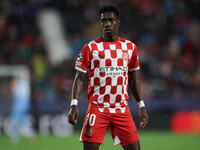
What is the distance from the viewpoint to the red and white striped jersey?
425cm

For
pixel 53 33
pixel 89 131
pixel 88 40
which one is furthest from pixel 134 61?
pixel 53 33

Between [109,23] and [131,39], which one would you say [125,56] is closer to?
[109,23]

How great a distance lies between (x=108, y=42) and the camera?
4.36m

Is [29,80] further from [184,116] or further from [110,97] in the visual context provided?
[110,97]

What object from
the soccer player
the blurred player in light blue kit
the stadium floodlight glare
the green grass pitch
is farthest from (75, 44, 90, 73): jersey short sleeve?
the stadium floodlight glare

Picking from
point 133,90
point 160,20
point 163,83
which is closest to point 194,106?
point 163,83

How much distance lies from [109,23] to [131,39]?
9.15 metres

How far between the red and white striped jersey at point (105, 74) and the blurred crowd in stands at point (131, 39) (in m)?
7.13

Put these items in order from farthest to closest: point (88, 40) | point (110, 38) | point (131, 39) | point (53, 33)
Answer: point (53, 33), point (88, 40), point (131, 39), point (110, 38)

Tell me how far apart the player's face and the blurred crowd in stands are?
281 inches

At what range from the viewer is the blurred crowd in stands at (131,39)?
11.7m

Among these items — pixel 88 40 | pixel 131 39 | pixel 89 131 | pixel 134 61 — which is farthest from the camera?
pixel 88 40

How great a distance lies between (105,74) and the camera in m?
4.25

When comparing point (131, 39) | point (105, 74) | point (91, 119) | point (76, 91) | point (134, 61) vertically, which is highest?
point (131, 39)
